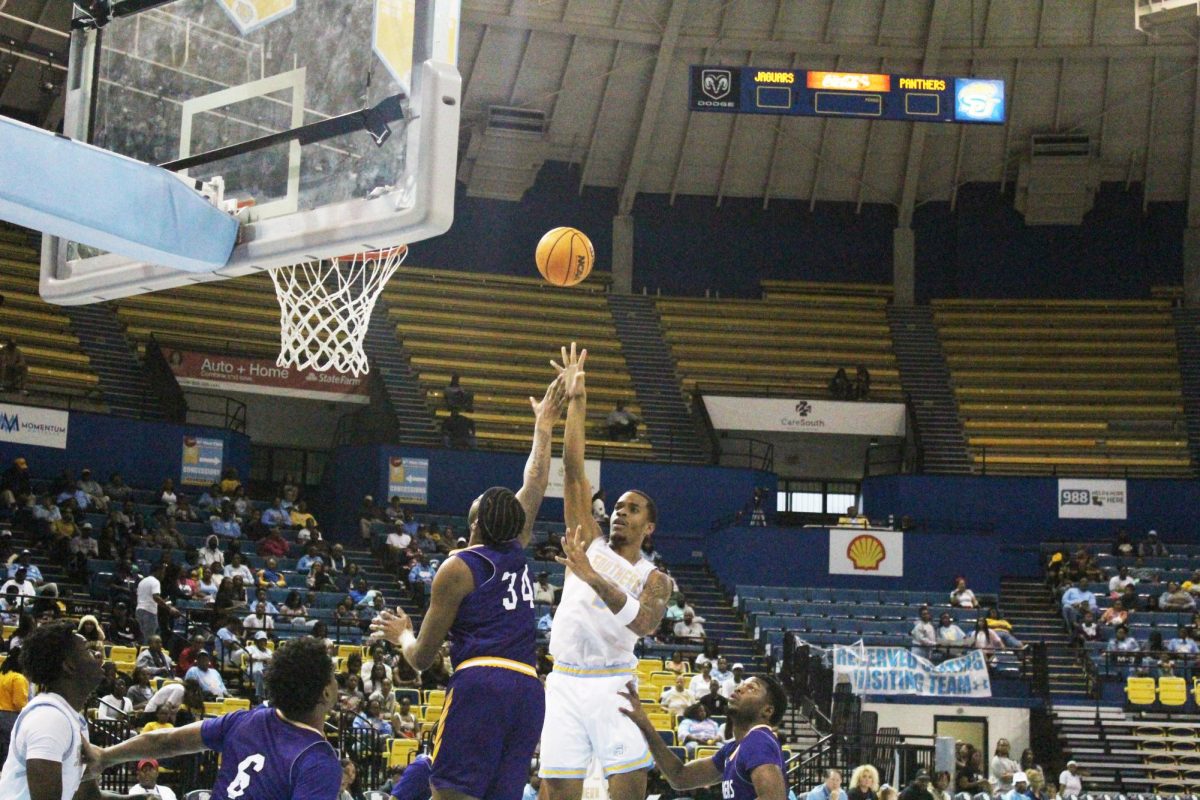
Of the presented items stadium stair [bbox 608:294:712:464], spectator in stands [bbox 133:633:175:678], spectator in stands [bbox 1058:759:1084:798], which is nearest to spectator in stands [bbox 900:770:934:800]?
spectator in stands [bbox 1058:759:1084:798]

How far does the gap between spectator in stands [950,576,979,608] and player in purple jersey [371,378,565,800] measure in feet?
65.5

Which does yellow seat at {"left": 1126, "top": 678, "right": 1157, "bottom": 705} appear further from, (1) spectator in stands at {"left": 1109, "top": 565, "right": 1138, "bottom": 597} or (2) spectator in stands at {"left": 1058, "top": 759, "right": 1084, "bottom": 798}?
(2) spectator in stands at {"left": 1058, "top": 759, "right": 1084, "bottom": 798}

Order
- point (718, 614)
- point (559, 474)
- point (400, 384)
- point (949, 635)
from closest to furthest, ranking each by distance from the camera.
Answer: point (949, 635)
point (718, 614)
point (559, 474)
point (400, 384)

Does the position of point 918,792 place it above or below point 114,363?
below

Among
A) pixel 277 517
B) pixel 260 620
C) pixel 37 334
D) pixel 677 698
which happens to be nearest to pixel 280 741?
pixel 260 620

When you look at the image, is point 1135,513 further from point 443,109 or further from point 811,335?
point 443,109

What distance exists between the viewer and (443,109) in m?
6.55

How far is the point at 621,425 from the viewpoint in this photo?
92.0 ft

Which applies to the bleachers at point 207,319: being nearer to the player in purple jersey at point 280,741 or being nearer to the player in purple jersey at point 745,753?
the player in purple jersey at point 745,753

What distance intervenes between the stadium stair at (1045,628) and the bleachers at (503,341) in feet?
23.5

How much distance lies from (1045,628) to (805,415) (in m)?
6.55

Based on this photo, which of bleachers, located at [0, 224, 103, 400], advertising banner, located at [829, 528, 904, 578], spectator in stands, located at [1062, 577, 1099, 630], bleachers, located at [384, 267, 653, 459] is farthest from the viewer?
bleachers, located at [384, 267, 653, 459]

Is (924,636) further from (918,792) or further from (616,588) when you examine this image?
(616,588)

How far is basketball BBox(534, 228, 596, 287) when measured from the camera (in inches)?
605
